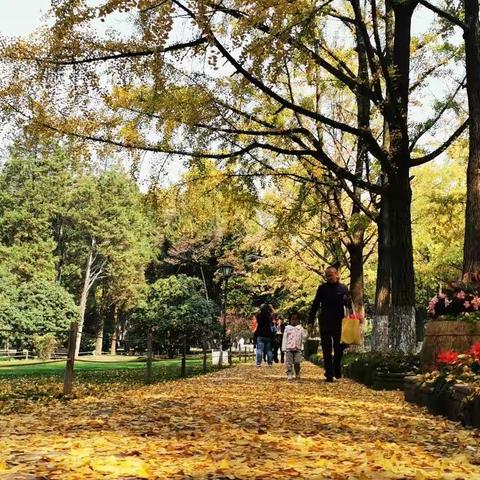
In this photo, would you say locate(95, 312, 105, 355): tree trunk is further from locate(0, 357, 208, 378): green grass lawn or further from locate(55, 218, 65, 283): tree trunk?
locate(0, 357, 208, 378): green grass lawn

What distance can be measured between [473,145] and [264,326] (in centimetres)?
867

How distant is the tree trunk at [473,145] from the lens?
10.7 meters

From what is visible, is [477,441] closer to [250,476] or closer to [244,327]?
[250,476]

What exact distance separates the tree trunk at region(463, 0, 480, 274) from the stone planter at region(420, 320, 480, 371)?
9.32 ft

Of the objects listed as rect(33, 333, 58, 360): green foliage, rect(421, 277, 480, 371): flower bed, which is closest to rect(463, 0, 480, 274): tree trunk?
rect(421, 277, 480, 371): flower bed

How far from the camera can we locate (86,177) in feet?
163

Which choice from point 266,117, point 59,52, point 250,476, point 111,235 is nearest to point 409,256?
point 266,117

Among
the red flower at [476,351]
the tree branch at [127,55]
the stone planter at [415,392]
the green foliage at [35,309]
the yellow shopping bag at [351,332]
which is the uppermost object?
the tree branch at [127,55]

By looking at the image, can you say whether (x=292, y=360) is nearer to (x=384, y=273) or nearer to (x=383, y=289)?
(x=383, y=289)

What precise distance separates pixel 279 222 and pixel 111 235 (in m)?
35.2

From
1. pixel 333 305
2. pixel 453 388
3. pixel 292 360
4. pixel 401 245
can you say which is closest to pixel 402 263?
pixel 401 245

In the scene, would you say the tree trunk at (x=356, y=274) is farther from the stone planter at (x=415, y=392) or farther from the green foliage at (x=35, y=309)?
the green foliage at (x=35, y=309)

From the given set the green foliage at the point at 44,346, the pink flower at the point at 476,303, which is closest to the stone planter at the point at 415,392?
the pink flower at the point at 476,303

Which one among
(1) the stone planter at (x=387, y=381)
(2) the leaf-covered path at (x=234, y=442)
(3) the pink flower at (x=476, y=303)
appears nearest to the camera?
(2) the leaf-covered path at (x=234, y=442)
